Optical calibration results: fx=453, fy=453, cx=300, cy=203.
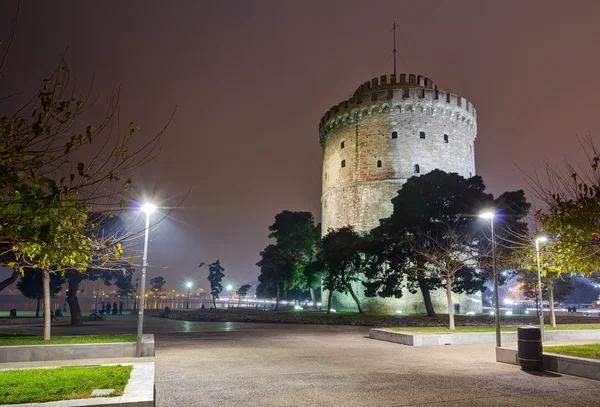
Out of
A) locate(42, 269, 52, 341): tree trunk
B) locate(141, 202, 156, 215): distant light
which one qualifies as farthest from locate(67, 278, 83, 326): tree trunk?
locate(141, 202, 156, 215): distant light

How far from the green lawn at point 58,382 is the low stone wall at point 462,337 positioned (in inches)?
400

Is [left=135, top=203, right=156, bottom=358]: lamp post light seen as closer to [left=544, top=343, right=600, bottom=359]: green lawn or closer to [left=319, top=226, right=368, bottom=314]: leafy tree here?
[left=544, top=343, right=600, bottom=359]: green lawn

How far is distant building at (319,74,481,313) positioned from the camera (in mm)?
41250

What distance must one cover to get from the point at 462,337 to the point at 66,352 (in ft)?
41.7

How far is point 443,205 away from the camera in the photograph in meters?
Answer: 33.6

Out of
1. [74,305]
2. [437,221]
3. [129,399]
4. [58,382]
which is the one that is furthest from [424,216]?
[129,399]

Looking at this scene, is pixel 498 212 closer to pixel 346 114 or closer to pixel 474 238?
pixel 474 238

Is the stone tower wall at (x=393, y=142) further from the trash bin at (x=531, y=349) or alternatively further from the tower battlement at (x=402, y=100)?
the trash bin at (x=531, y=349)

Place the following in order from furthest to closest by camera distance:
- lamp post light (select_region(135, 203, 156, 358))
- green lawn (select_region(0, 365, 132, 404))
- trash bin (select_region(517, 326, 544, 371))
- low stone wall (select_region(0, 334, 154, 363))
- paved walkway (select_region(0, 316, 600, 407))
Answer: lamp post light (select_region(135, 203, 156, 358)), low stone wall (select_region(0, 334, 154, 363)), trash bin (select_region(517, 326, 544, 371)), paved walkway (select_region(0, 316, 600, 407)), green lawn (select_region(0, 365, 132, 404))

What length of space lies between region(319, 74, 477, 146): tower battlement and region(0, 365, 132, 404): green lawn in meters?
37.3

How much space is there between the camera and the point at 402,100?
41.6 meters

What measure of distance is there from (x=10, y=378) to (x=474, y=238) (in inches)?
1193

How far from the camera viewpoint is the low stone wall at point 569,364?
31.8ft

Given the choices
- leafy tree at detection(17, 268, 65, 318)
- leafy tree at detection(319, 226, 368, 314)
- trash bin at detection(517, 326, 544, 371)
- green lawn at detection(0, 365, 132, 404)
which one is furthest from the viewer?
leafy tree at detection(17, 268, 65, 318)
